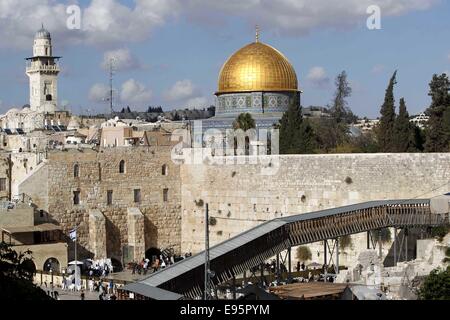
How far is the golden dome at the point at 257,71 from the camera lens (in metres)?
43.3

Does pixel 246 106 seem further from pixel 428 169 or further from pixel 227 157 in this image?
pixel 428 169

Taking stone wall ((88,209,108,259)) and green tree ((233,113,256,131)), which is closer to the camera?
stone wall ((88,209,108,259))

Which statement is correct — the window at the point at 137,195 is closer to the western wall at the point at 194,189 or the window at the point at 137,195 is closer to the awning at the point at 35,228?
the western wall at the point at 194,189

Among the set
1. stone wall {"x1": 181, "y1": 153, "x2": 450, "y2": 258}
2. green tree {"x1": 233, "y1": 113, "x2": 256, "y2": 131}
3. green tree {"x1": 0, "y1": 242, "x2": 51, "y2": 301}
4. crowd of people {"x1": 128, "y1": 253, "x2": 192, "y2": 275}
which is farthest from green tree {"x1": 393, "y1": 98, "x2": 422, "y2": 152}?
green tree {"x1": 0, "y1": 242, "x2": 51, "y2": 301}

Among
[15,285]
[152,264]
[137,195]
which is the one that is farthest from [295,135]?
[15,285]

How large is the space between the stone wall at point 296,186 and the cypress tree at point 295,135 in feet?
6.68

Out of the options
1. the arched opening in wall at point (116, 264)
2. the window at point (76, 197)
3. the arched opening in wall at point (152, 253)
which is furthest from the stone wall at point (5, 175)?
the arched opening in wall at point (152, 253)

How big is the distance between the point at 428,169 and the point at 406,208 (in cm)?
294

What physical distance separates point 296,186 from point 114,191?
6.34 metres

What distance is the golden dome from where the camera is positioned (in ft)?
142

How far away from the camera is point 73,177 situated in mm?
33125

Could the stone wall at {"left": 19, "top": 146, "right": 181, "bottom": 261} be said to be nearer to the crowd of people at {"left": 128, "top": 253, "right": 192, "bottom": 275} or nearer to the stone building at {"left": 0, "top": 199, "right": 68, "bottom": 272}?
the crowd of people at {"left": 128, "top": 253, "right": 192, "bottom": 275}

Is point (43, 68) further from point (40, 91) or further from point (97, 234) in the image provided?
point (97, 234)
